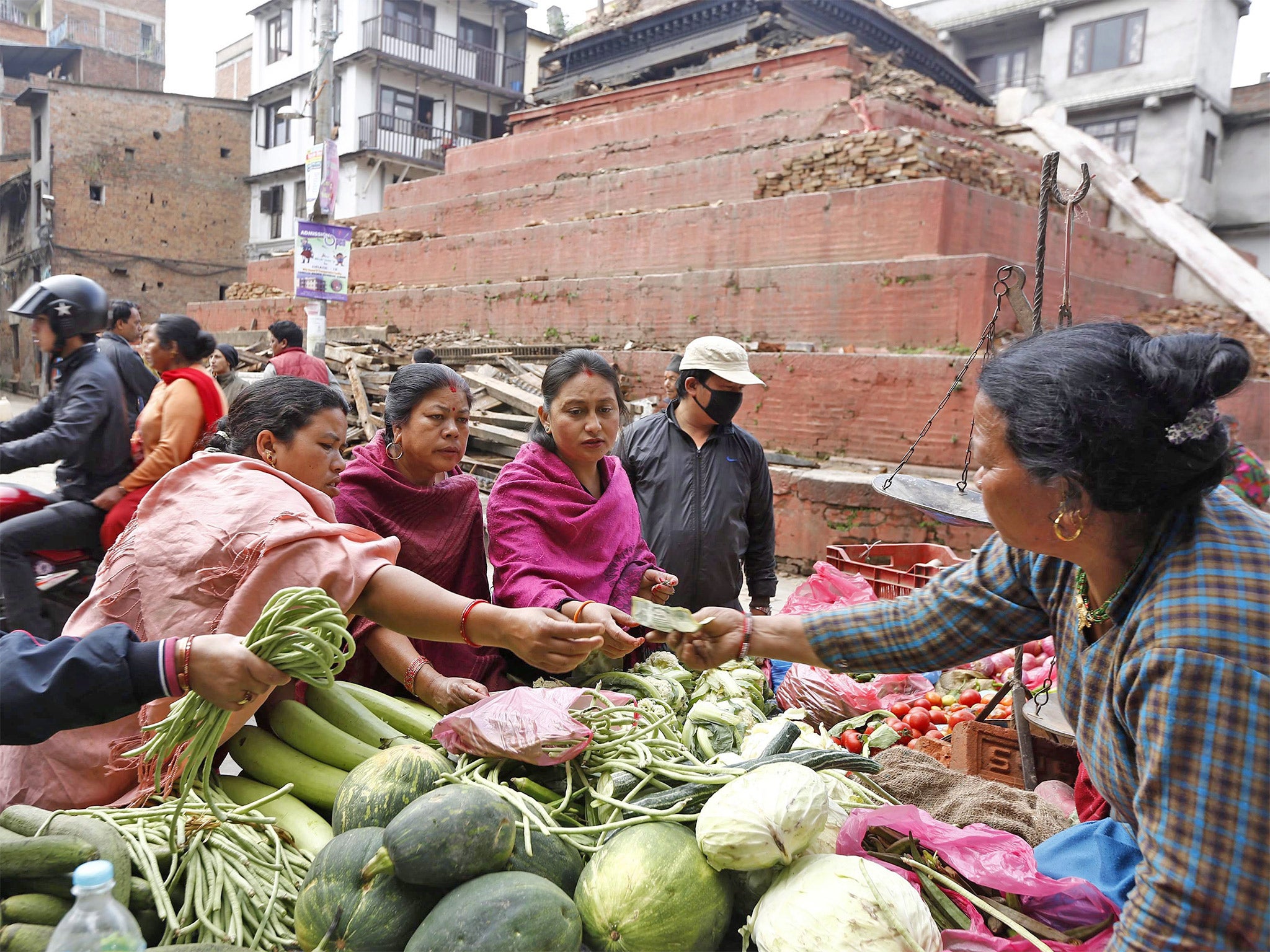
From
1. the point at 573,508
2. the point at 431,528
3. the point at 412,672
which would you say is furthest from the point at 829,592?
the point at 412,672

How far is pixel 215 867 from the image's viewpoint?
71.3 inches

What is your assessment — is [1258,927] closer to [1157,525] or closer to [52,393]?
[1157,525]

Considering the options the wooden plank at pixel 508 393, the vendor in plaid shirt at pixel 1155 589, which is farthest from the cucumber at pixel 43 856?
the wooden plank at pixel 508 393

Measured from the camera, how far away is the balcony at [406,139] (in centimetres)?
2772

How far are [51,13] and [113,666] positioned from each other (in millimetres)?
50124

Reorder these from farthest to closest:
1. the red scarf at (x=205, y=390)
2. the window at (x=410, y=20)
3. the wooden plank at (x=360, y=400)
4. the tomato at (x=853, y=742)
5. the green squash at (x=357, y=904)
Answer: the window at (x=410, y=20) < the wooden plank at (x=360, y=400) < the red scarf at (x=205, y=390) < the tomato at (x=853, y=742) < the green squash at (x=357, y=904)

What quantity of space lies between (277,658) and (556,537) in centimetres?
155

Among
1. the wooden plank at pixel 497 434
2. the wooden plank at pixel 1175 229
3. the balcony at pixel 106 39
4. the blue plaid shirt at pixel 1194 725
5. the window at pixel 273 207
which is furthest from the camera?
the balcony at pixel 106 39

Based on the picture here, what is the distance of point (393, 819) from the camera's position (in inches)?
68.7

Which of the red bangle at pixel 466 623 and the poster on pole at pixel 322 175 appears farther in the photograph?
the poster on pole at pixel 322 175

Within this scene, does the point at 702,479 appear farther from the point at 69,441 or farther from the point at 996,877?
the point at 69,441

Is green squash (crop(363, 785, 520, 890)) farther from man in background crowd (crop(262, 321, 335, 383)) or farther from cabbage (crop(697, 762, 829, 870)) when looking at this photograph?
man in background crowd (crop(262, 321, 335, 383))

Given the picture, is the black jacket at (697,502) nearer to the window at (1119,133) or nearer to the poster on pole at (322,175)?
the poster on pole at (322,175)

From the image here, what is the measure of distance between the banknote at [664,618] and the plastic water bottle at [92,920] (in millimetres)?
1370
